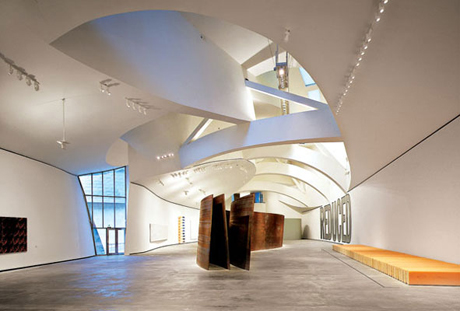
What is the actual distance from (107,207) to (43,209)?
5.63 meters

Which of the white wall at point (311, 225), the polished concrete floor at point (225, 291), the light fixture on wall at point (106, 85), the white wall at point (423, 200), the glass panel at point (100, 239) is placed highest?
the light fixture on wall at point (106, 85)

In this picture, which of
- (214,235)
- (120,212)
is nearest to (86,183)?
(120,212)

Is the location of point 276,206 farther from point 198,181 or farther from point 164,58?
point 164,58

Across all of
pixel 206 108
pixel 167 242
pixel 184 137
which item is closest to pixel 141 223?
pixel 184 137

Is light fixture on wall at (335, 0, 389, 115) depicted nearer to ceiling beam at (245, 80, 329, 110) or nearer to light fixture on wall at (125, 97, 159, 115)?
ceiling beam at (245, 80, 329, 110)

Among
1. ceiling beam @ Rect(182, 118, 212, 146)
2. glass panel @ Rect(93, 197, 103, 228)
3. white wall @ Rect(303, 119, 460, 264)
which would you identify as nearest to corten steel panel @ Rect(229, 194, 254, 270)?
white wall @ Rect(303, 119, 460, 264)

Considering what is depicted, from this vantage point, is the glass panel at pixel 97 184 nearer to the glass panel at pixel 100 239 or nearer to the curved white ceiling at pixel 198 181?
the glass panel at pixel 100 239

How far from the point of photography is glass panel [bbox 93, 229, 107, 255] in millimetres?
20047

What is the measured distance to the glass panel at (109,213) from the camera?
20417mm

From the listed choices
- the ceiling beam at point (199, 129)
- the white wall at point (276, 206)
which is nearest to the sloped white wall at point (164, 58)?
the ceiling beam at point (199, 129)

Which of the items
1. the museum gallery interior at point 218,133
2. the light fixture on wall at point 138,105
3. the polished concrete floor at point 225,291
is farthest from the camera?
the light fixture on wall at point 138,105

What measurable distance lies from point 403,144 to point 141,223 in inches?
517

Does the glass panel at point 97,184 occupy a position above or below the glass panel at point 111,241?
above

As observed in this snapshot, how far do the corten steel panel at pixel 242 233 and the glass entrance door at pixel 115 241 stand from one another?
9146 mm
